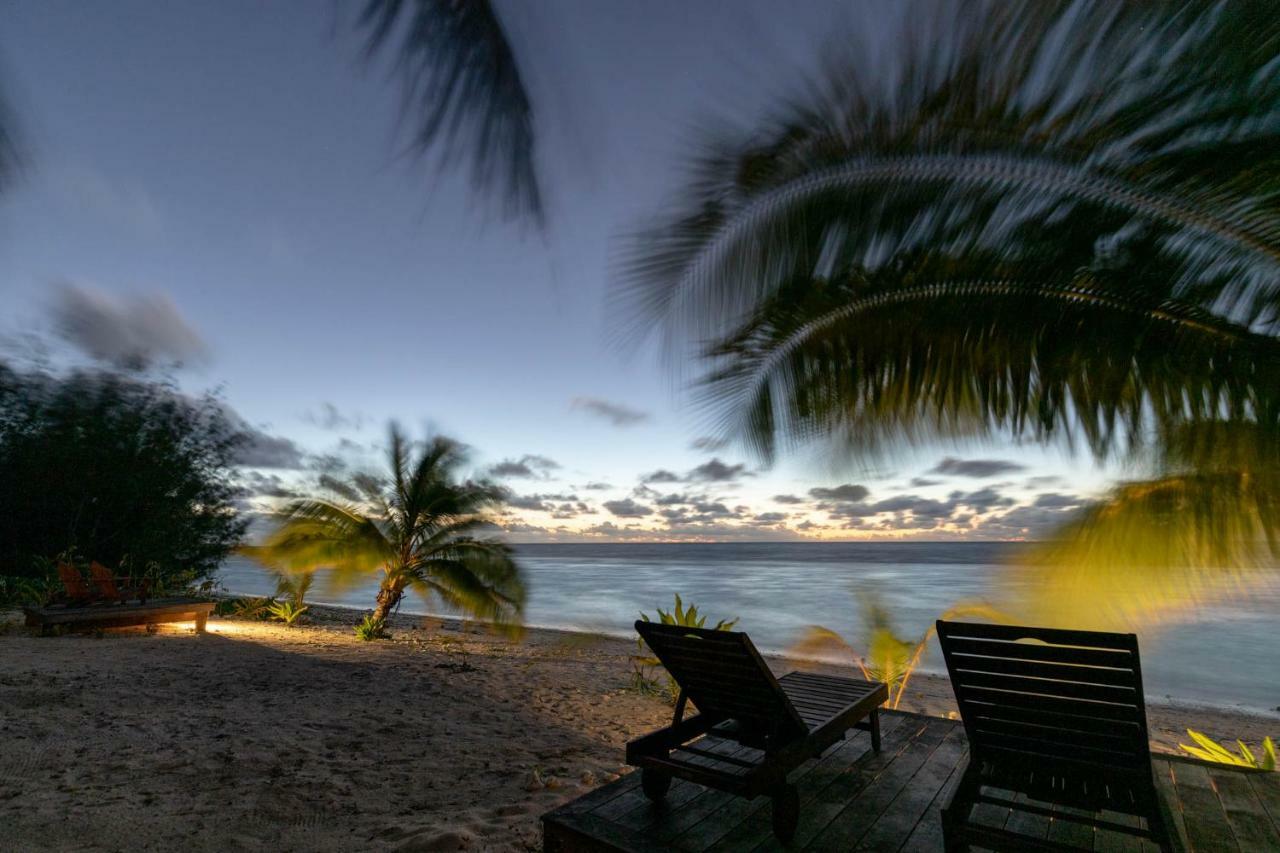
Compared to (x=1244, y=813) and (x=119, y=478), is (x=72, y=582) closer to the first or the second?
(x=119, y=478)

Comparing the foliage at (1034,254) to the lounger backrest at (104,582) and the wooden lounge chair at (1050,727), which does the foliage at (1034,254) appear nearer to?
the wooden lounge chair at (1050,727)

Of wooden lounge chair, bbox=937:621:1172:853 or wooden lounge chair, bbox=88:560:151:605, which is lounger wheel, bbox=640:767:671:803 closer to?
wooden lounge chair, bbox=937:621:1172:853

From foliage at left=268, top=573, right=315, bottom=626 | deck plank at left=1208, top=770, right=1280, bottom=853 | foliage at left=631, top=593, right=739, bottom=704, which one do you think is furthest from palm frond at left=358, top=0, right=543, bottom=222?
foliage at left=268, top=573, right=315, bottom=626

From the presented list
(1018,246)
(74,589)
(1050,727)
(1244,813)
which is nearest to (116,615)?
(74,589)

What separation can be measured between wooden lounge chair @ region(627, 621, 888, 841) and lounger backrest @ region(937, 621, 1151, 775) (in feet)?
2.42

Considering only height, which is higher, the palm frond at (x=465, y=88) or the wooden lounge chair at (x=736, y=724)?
the palm frond at (x=465, y=88)

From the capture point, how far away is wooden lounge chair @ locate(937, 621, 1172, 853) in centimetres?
216

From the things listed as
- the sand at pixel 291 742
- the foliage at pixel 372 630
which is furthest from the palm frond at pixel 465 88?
the foliage at pixel 372 630

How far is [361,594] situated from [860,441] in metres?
26.9

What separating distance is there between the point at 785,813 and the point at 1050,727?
1.17m

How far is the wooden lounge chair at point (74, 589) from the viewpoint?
8.00 m

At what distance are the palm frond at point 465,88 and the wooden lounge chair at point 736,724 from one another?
2.00 meters

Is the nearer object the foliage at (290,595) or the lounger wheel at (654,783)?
the lounger wheel at (654,783)

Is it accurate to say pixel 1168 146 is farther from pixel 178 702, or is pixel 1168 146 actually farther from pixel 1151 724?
pixel 1151 724
